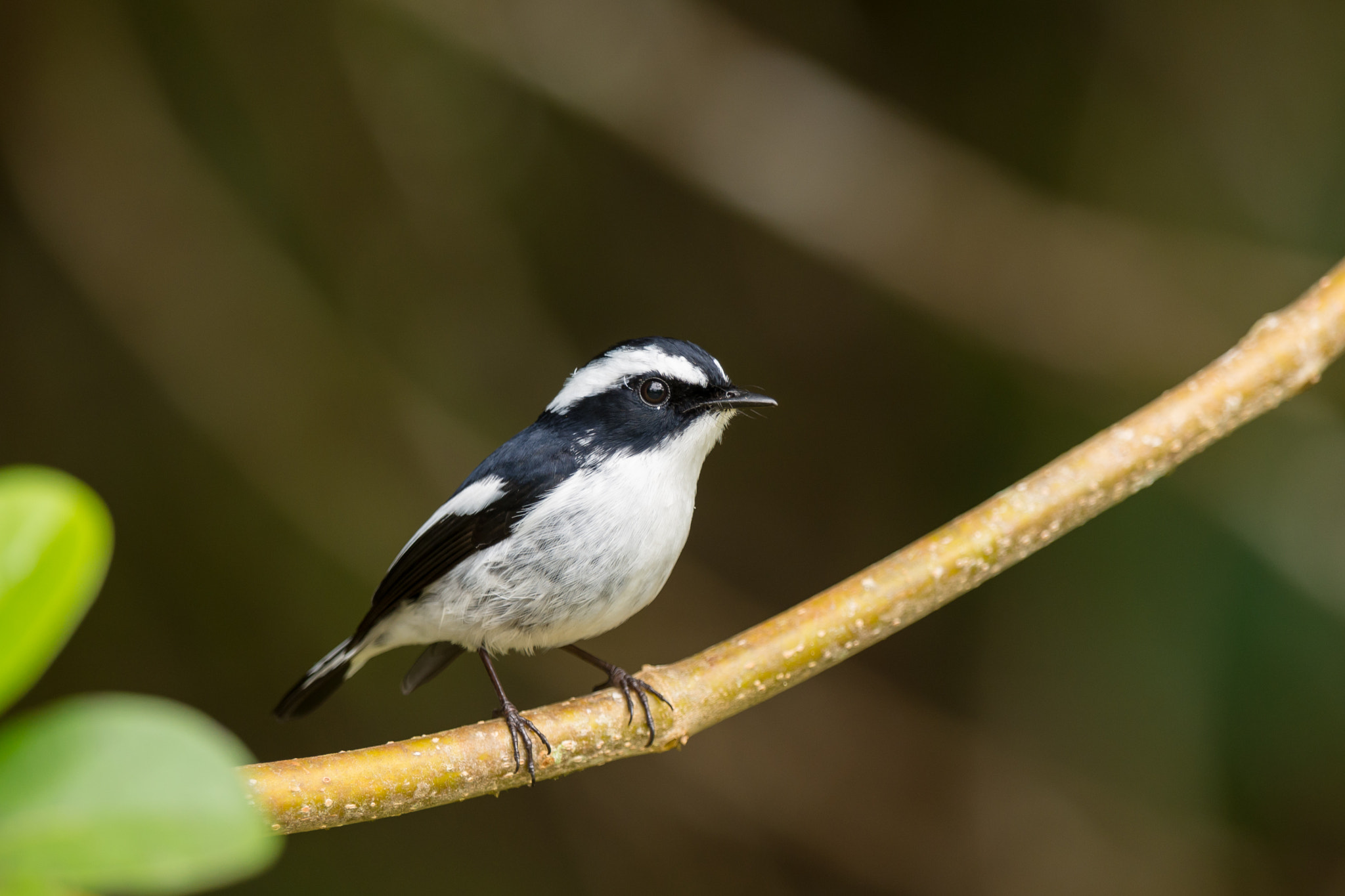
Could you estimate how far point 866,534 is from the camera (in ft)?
15.9

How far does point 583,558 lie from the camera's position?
2.20 metres

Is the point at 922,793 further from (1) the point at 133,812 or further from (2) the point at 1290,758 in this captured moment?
(1) the point at 133,812

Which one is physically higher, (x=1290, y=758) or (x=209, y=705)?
(x=1290, y=758)

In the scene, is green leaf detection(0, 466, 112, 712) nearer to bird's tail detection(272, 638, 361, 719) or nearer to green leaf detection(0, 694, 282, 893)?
green leaf detection(0, 694, 282, 893)

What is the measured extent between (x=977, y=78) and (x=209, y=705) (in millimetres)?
4230

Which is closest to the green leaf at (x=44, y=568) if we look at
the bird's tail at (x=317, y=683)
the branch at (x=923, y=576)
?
the branch at (x=923, y=576)

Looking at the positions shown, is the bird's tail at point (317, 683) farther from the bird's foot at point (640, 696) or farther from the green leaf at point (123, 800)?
the green leaf at point (123, 800)

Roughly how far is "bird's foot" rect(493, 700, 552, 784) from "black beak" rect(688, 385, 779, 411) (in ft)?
2.67

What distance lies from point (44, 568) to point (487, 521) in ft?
6.31

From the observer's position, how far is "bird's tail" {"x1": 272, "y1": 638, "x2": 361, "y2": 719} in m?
2.56

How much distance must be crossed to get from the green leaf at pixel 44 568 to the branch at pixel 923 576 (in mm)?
1341

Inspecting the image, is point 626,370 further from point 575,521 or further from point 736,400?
point 575,521

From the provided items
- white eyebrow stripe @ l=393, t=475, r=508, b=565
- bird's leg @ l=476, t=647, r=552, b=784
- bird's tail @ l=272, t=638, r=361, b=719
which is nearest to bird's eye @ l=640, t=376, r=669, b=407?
white eyebrow stripe @ l=393, t=475, r=508, b=565

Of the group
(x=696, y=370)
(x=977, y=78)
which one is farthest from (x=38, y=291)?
(x=977, y=78)
